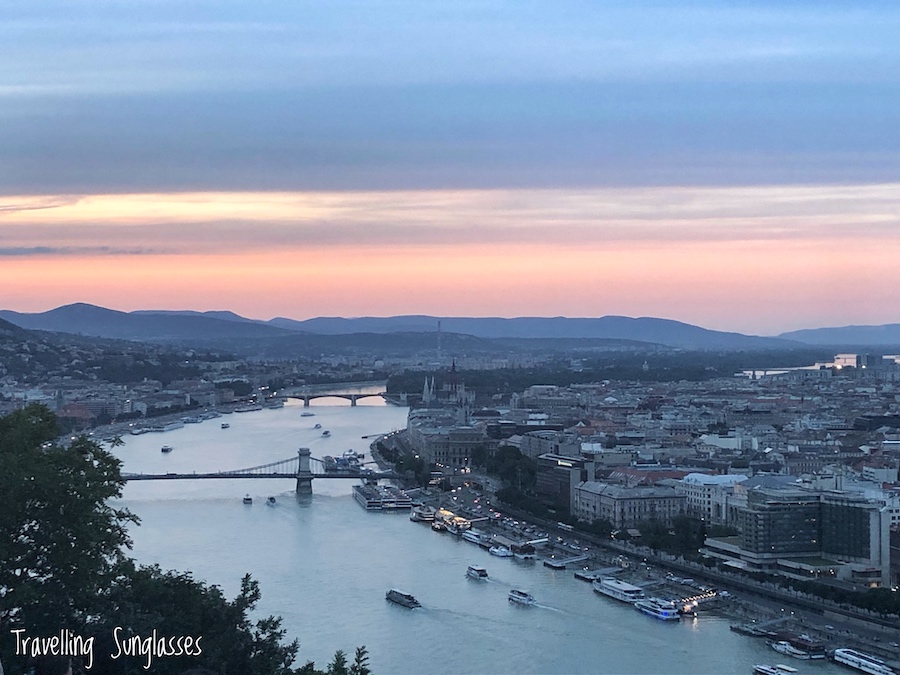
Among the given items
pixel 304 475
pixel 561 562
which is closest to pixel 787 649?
pixel 561 562

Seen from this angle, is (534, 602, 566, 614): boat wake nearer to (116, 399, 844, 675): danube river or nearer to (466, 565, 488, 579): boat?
(116, 399, 844, 675): danube river

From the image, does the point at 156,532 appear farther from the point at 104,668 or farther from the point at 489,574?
the point at 104,668

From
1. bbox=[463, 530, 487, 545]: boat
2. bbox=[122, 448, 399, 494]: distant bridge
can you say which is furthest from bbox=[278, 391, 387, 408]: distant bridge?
bbox=[463, 530, 487, 545]: boat

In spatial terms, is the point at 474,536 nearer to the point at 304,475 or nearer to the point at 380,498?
the point at 380,498

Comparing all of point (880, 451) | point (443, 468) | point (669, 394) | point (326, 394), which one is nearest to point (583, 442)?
point (443, 468)

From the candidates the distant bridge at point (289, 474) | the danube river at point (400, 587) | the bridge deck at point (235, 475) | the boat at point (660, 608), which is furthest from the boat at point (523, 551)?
the bridge deck at point (235, 475)

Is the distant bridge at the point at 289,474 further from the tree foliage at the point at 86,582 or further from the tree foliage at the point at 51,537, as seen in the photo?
the tree foliage at the point at 51,537

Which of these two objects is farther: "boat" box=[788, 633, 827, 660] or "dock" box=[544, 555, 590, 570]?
"dock" box=[544, 555, 590, 570]
